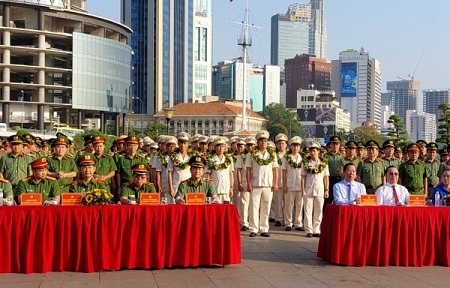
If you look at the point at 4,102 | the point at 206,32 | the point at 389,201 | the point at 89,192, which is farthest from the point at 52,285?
the point at 206,32

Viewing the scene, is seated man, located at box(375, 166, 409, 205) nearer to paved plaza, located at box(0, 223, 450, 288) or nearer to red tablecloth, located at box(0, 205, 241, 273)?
paved plaza, located at box(0, 223, 450, 288)

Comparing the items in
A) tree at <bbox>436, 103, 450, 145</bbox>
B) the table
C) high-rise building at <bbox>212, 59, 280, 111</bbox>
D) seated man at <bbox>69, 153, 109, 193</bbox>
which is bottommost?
the table

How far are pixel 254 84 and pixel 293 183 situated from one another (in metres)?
168

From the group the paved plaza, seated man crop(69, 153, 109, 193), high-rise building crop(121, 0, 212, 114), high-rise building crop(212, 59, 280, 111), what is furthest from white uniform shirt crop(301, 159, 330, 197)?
high-rise building crop(212, 59, 280, 111)

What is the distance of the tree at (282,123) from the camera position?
4486 inches

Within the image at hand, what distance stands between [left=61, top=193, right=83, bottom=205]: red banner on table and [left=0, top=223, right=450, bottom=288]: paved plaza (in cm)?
86

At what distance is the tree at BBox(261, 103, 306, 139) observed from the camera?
114 metres

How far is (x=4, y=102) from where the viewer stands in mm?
62188

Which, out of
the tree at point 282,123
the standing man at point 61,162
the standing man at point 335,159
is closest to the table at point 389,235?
the standing man at point 335,159

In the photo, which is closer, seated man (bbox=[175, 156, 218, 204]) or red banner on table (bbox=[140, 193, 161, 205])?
red banner on table (bbox=[140, 193, 161, 205])

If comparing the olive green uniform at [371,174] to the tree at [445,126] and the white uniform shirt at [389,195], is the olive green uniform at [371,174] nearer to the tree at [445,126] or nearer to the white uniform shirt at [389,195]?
the white uniform shirt at [389,195]

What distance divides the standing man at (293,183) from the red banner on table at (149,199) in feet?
14.2

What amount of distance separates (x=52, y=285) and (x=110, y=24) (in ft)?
221

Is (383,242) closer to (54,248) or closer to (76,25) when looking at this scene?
(54,248)
